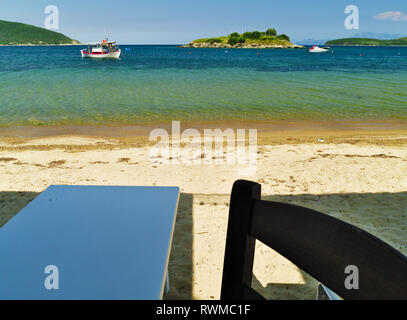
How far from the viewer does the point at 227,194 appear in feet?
14.2

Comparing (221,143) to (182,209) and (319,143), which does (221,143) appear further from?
(182,209)

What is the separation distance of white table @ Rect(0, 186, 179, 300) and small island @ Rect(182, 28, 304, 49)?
11317 centimetres

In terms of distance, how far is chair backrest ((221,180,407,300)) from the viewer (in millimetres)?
677

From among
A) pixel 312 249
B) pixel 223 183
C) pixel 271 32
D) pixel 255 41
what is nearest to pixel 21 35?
pixel 255 41

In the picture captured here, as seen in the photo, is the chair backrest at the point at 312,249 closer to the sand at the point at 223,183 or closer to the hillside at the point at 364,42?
the sand at the point at 223,183

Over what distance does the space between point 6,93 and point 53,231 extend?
57.4 feet

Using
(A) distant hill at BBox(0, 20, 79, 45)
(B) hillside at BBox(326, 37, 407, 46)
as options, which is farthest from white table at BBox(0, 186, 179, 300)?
(B) hillside at BBox(326, 37, 407, 46)

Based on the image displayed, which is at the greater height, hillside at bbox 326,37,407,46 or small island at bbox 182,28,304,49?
hillside at bbox 326,37,407,46

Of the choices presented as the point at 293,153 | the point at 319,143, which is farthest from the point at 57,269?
the point at 319,143

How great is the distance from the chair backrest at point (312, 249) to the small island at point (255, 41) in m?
114

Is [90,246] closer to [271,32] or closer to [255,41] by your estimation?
[255,41]

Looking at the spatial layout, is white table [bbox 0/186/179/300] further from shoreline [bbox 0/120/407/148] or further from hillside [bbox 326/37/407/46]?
hillside [bbox 326/37/407/46]

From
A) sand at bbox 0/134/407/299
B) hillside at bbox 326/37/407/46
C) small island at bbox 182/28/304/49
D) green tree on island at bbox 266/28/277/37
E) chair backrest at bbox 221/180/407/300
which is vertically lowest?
sand at bbox 0/134/407/299

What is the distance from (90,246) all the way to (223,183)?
11.7 feet
